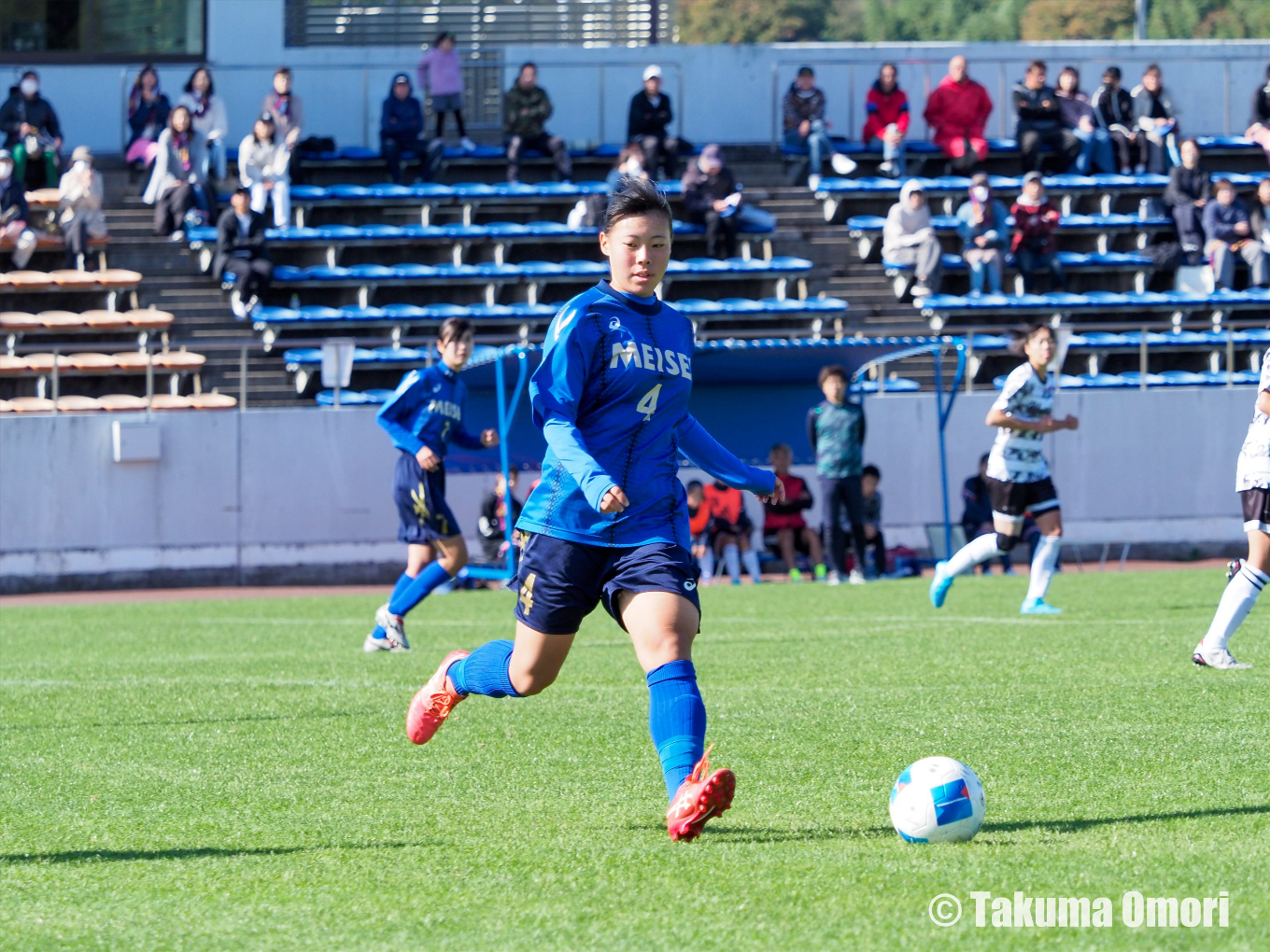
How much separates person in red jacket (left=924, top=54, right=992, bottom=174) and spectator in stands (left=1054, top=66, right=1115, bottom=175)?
1.21 meters

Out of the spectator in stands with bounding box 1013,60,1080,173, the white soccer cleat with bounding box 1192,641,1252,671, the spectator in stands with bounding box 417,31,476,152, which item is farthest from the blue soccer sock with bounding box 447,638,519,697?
the spectator in stands with bounding box 1013,60,1080,173

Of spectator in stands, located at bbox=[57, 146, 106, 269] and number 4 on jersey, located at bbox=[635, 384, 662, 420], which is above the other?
spectator in stands, located at bbox=[57, 146, 106, 269]

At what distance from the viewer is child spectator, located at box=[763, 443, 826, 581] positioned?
1786 cm

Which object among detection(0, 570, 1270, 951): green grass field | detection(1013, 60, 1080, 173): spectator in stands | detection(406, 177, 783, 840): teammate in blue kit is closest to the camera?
detection(0, 570, 1270, 951): green grass field

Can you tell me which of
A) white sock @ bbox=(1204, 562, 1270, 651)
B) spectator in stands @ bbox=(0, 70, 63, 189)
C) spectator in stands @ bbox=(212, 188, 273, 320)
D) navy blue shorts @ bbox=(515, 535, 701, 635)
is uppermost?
spectator in stands @ bbox=(0, 70, 63, 189)

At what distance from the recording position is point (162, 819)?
537 cm

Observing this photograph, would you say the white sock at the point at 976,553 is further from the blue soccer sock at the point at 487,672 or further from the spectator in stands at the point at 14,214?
the spectator in stands at the point at 14,214

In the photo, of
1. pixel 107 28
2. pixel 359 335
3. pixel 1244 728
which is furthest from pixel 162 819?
pixel 107 28

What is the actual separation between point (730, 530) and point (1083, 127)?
10.5 metres

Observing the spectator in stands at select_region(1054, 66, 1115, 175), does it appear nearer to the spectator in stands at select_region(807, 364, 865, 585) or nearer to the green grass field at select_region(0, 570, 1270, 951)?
the spectator in stands at select_region(807, 364, 865, 585)

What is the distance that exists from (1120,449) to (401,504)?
11.7m

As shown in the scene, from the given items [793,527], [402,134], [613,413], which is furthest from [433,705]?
[402,134]

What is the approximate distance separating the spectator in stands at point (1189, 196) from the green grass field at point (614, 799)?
14.1 metres

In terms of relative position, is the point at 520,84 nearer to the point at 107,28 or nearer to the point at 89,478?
the point at 107,28
